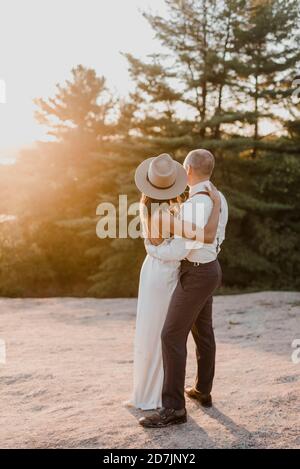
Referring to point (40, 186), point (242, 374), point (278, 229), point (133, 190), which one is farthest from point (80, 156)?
point (242, 374)

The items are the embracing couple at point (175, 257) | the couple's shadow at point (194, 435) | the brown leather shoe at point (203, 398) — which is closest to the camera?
the couple's shadow at point (194, 435)

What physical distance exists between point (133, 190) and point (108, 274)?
3.13 m

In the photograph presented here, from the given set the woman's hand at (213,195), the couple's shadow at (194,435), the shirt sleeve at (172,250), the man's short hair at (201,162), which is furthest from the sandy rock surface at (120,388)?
the man's short hair at (201,162)

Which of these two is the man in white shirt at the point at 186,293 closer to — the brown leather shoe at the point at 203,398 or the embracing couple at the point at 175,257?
the embracing couple at the point at 175,257

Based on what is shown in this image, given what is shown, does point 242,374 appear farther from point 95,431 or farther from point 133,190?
point 133,190

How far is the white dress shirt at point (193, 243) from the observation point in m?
3.89

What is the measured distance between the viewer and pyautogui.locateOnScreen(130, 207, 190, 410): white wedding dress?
4.21 meters

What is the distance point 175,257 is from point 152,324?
57cm

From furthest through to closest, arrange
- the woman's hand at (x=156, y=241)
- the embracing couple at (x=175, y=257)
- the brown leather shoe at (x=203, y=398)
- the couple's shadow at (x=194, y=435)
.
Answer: the brown leather shoe at (x=203, y=398)
the woman's hand at (x=156, y=241)
the embracing couple at (x=175, y=257)
the couple's shadow at (x=194, y=435)

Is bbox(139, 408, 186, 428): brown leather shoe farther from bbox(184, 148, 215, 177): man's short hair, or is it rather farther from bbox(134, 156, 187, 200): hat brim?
bbox(184, 148, 215, 177): man's short hair

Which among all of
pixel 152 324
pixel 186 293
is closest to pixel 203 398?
pixel 152 324

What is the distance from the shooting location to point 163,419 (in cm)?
404

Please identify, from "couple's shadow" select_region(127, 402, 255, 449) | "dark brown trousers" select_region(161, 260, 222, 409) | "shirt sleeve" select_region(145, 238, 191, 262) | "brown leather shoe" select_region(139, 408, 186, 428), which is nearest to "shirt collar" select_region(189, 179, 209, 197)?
"shirt sleeve" select_region(145, 238, 191, 262)

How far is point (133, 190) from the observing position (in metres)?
18.8
